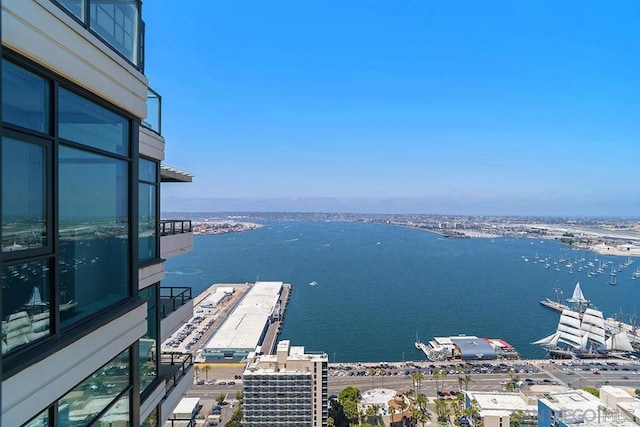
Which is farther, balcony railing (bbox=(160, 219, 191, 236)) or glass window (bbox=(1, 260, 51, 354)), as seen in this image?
balcony railing (bbox=(160, 219, 191, 236))

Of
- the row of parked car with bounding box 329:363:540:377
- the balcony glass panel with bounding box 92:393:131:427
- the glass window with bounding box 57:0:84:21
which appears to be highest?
the glass window with bounding box 57:0:84:21

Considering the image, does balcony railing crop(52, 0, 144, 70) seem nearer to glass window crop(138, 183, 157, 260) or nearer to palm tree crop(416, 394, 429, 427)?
glass window crop(138, 183, 157, 260)

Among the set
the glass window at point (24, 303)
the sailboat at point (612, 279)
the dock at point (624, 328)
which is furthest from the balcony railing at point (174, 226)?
the sailboat at point (612, 279)

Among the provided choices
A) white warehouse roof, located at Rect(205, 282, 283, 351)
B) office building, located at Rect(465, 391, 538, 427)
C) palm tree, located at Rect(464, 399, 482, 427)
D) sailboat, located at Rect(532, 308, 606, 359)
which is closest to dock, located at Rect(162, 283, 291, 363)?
white warehouse roof, located at Rect(205, 282, 283, 351)

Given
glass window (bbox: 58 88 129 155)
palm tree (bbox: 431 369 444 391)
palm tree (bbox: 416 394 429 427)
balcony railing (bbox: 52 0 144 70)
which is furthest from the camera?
palm tree (bbox: 431 369 444 391)

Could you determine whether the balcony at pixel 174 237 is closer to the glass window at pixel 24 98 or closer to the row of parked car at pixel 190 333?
the glass window at pixel 24 98

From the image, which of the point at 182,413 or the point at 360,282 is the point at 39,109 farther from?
the point at 360,282

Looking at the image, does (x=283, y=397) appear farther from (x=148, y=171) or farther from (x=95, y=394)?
(x=95, y=394)
